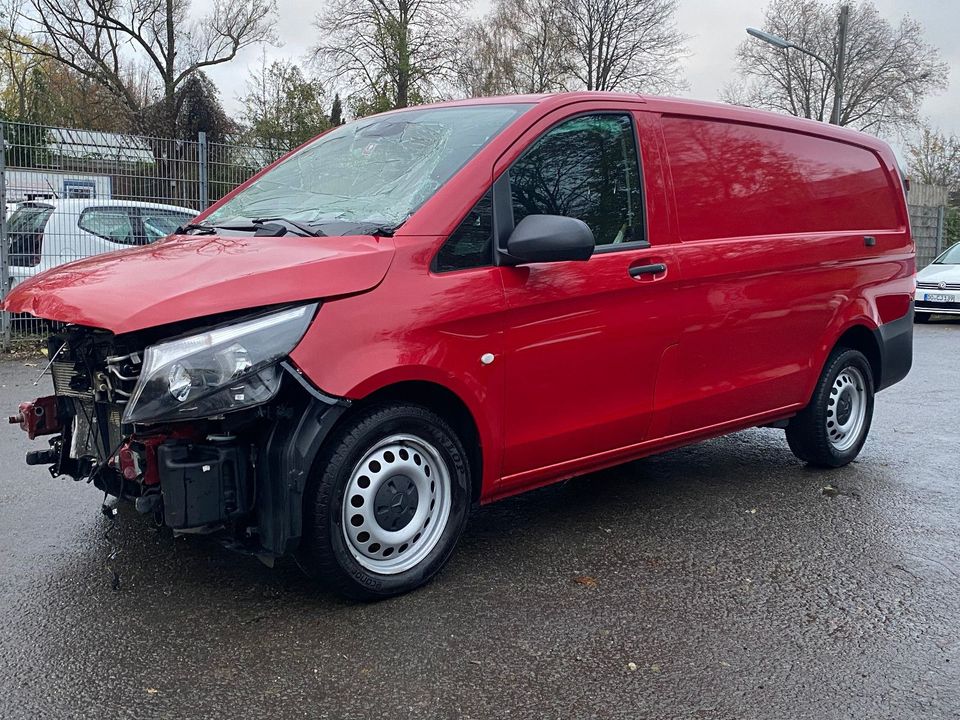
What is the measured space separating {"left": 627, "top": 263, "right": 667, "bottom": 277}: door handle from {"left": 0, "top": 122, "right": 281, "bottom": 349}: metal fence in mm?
7199

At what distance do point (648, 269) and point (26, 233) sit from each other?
8.23 m

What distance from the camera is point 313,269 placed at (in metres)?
3.19

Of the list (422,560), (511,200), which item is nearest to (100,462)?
(422,560)

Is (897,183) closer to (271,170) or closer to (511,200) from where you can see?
(511,200)

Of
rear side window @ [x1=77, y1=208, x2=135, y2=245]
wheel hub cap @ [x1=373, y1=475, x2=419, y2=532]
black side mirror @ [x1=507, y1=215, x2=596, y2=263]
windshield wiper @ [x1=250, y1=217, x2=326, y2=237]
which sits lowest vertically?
Answer: wheel hub cap @ [x1=373, y1=475, x2=419, y2=532]

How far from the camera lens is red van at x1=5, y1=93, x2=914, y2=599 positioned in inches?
122

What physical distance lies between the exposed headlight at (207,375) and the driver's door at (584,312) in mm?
1039

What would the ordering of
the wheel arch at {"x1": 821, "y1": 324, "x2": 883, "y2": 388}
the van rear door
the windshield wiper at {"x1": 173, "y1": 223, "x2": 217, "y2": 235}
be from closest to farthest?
the windshield wiper at {"x1": 173, "y1": 223, "x2": 217, "y2": 235}
the van rear door
the wheel arch at {"x1": 821, "y1": 324, "x2": 883, "y2": 388}

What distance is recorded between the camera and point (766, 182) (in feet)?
16.0

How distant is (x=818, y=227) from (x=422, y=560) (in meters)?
→ 3.02

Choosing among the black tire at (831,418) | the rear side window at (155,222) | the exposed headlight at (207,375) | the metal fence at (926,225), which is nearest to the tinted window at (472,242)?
the exposed headlight at (207,375)

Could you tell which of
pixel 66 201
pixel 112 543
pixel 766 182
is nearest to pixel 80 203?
pixel 66 201

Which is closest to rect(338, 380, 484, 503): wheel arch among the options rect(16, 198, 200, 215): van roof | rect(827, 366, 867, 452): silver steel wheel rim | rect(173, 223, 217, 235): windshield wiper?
rect(173, 223, 217, 235): windshield wiper

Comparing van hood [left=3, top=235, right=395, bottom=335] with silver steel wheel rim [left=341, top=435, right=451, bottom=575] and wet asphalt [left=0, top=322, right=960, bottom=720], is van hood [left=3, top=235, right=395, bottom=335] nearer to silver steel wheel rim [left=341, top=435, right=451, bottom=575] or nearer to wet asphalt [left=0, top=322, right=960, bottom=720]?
silver steel wheel rim [left=341, top=435, right=451, bottom=575]
